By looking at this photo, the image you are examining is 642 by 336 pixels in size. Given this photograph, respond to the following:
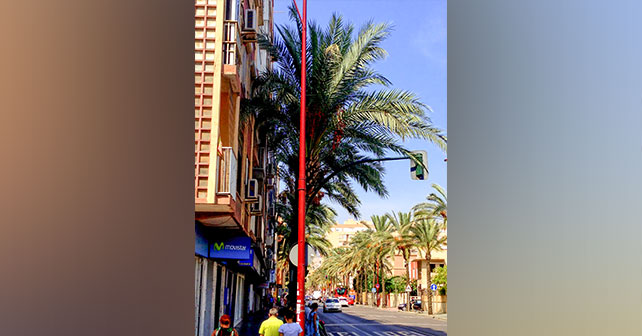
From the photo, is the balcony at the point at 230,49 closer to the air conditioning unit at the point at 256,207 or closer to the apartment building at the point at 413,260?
the air conditioning unit at the point at 256,207

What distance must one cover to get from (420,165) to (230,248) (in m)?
6.29

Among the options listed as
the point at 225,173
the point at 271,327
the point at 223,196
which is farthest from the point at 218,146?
the point at 271,327

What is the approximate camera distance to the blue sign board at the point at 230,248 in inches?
676

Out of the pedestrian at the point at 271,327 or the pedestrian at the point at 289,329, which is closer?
the pedestrian at the point at 289,329

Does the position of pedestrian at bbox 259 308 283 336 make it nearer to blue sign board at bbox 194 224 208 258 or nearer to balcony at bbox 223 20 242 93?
blue sign board at bbox 194 224 208 258

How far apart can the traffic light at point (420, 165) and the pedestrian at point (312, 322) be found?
390cm

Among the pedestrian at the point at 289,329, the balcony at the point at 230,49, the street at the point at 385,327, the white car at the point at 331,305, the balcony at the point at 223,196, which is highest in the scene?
the balcony at the point at 230,49

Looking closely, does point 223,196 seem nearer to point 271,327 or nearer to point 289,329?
point 271,327

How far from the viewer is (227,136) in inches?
585

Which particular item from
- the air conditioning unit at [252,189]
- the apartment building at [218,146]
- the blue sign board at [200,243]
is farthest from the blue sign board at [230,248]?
the air conditioning unit at [252,189]

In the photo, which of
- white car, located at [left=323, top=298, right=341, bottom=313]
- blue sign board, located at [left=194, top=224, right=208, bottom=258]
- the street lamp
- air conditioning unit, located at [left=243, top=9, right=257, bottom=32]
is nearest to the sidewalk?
blue sign board, located at [left=194, top=224, right=208, bottom=258]

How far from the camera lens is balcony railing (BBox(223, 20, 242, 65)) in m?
13.5

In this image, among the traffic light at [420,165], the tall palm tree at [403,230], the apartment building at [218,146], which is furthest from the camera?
the tall palm tree at [403,230]

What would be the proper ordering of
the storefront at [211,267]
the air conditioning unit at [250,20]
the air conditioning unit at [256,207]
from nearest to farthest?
the storefront at [211,267]
the air conditioning unit at [250,20]
the air conditioning unit at [256,207]
